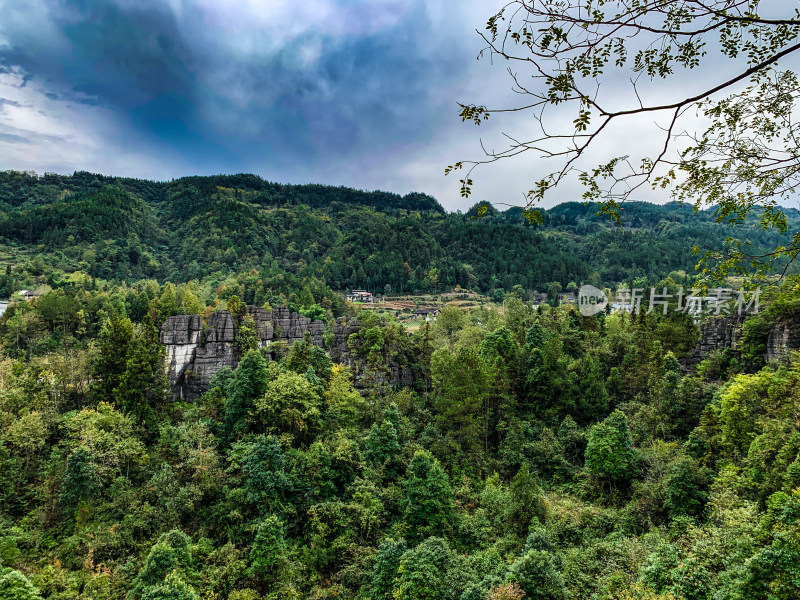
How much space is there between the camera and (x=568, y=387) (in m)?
26.5

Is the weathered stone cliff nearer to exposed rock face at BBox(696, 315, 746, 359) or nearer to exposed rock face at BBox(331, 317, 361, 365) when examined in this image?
exposed rock face at BBox(696, 315, 746, 359)

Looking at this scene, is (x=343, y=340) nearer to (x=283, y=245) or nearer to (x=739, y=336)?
(x=739, y=336)

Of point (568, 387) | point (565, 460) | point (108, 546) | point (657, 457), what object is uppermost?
point (568, 387)

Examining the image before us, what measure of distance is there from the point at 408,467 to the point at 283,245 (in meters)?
101

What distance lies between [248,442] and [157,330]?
10.9 metres

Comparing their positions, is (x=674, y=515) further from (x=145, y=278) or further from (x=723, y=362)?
(x=145, y=278)

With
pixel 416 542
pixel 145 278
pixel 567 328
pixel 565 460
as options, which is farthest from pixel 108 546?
pixel 145 278

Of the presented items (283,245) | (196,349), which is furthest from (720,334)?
(283,245)

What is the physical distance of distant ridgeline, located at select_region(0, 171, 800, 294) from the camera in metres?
81.4

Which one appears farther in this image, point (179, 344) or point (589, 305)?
point (589, 305)

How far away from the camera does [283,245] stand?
113 m

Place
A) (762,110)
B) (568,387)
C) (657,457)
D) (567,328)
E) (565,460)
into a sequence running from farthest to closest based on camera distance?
(567,328) < (568,387) < (565,460) < (657,457) < (762,110)

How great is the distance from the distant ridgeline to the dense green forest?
44103mm

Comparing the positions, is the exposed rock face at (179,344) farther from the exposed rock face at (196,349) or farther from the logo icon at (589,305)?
the logo icon at (589,305)
